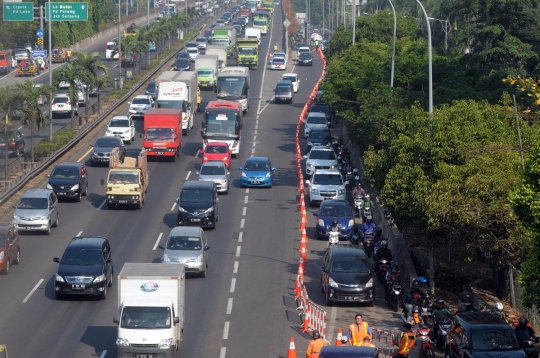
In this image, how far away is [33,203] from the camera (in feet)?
123

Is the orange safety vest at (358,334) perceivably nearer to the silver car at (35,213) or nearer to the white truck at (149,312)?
the white truck at (149,312)

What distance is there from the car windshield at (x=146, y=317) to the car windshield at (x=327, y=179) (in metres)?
20.9

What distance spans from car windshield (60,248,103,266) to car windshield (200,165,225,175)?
16.2m

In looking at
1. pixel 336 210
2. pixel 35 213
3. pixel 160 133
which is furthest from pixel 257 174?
pixel 35 213

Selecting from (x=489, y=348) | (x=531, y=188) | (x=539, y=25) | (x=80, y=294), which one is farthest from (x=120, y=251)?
(x=539, y=25)

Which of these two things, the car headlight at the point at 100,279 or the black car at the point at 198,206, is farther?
the black car at the point at 198,206

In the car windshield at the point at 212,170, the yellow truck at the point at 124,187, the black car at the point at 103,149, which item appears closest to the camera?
the yellow truck at the point at 124,187

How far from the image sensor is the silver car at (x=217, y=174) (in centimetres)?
4531

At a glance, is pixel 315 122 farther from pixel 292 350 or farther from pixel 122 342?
pixel 292 350

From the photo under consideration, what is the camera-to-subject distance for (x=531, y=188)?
59.5 feet

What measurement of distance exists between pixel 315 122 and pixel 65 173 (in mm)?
21703

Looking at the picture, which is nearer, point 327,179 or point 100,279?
point 100,279

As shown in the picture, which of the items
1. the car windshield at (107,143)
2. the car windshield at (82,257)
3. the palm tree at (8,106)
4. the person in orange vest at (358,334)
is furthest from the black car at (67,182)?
the person in orange vest at (358,334)

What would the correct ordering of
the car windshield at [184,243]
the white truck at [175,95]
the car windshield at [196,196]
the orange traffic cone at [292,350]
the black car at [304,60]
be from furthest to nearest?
the black car at [304,60], the white truck at [175,95], the car windshield at [196,196], the car windshield at [184,243], the orange traffic cone at [292,350]
